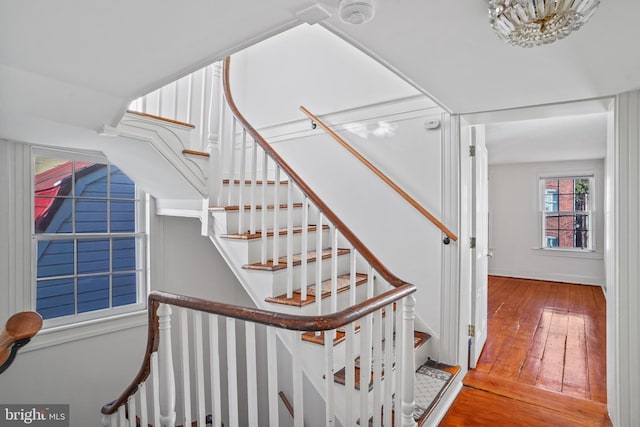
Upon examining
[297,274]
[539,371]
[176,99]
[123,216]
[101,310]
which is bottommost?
[539,371]

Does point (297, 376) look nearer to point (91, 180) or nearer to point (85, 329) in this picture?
point (85, 329)

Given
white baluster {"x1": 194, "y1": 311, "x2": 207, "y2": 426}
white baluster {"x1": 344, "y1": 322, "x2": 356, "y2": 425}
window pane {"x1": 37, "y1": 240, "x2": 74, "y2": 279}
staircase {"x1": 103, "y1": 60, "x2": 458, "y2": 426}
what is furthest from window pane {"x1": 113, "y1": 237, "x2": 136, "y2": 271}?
white baluster {"x1": 344, "y1": 322, "x2": 356, "y2": 425}

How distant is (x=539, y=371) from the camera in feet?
8.28

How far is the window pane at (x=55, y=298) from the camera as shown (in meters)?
2.69

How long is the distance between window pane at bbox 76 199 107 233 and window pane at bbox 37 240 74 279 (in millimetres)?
166

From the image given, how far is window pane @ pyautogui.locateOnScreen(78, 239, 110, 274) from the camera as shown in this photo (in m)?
2.91

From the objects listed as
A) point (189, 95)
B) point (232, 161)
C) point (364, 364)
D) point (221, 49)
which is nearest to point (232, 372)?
point (364, 364)

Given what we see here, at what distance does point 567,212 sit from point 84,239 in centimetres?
706

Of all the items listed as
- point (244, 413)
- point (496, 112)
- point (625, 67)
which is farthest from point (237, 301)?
point (625, 67)

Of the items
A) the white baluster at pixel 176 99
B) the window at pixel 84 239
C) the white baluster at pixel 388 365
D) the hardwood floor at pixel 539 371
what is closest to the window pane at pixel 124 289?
the window at pixel 84 239

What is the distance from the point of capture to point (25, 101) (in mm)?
1509

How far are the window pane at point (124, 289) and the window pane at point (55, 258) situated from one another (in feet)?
1.23

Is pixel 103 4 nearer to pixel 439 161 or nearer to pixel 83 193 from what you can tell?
pixel 439 161

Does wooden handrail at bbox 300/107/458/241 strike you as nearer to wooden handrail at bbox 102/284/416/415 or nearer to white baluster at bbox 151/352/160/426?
wooden handrail at bbox 102/284/416/415
